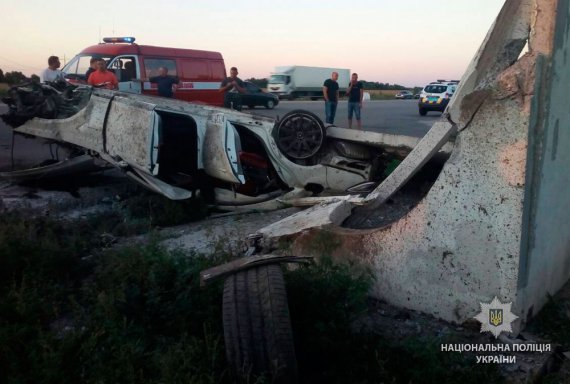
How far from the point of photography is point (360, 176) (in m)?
6.28

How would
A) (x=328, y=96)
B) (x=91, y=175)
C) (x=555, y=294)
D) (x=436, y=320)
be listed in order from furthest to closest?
(x=328, y=96), (x=91, y=175), (x=555, y=294), (x=436, y=320)

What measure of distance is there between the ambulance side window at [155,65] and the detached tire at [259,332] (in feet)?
40.5

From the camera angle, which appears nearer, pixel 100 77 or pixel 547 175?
pixel 547 175

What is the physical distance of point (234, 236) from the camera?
17.4 ft

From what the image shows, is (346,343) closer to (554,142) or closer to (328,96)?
(554,142)

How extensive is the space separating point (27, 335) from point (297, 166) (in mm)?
3713

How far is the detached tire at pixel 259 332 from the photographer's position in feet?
8.70

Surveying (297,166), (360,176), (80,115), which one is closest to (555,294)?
(360,176)

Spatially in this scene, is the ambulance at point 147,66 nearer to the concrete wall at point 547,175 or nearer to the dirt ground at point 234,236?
the dirt ground at point 234,236

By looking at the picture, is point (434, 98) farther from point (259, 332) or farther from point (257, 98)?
point (259, 332)

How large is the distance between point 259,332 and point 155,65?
12.9 metres

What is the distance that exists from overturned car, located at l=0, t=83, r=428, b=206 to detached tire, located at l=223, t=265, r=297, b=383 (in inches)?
125

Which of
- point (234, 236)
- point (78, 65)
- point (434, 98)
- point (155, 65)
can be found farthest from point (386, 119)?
point (234, 236)

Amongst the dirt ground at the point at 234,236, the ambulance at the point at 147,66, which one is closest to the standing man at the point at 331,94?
the ambulance at the point at 147,66
